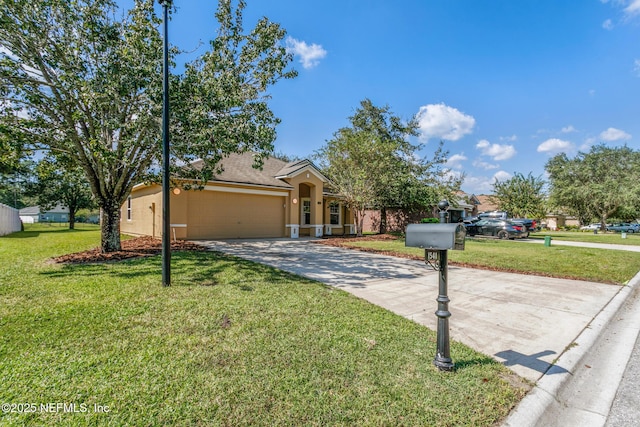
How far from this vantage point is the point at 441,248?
2910 mm

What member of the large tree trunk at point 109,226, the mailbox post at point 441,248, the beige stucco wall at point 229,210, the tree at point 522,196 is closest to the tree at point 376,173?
the beige stucco wall at point 229,210

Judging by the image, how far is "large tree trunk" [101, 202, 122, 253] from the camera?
9.59 metres

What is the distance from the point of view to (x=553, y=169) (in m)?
44.9

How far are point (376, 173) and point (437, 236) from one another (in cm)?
1477

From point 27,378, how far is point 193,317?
175 cm

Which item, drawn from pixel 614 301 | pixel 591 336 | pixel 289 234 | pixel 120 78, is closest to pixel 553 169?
pixel 289 234

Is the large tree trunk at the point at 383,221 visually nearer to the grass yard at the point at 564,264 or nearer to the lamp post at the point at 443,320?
the grass yard at the point at 564,264

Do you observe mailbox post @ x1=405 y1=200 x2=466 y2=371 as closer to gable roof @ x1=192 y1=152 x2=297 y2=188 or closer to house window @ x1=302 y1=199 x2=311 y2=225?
gable roof @ x1=192 y1=152 x2=297 y2=188

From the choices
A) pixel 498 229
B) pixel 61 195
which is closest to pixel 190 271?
pixel 498 229

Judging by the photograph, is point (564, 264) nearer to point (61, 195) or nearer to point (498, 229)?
point (498, 229)

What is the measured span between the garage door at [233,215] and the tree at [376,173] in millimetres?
4028

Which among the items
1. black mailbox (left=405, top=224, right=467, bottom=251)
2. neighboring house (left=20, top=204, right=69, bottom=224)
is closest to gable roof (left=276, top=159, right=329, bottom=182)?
black mailbox (left=405, top=224, right=467, bottom=251)

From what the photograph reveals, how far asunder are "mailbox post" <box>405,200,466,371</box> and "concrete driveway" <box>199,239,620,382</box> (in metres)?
0.84

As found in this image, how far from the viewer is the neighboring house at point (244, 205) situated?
1487 centimetres
